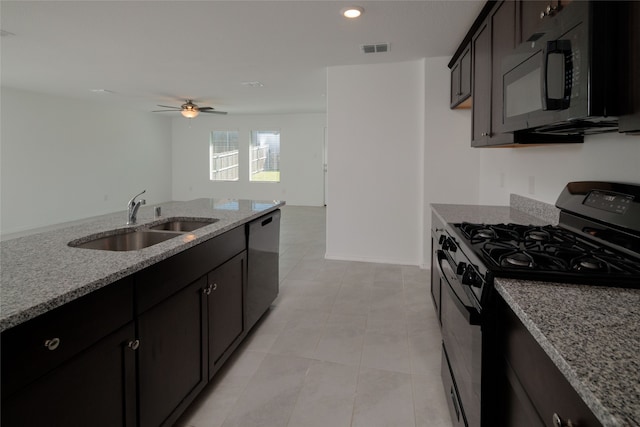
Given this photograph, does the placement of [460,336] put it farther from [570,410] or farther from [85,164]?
[85,164]

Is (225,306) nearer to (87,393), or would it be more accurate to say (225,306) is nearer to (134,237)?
(134,237)

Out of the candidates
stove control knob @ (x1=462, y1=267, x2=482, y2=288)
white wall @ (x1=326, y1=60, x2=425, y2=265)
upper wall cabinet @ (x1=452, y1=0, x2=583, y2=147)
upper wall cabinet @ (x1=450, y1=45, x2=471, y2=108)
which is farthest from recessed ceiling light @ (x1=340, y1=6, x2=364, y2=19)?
stove control knob @ (x1=462, y1=267, x2=482, y2=288)

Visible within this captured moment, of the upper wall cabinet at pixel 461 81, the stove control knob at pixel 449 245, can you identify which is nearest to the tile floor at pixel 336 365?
the stove control knob at pixel 449 245

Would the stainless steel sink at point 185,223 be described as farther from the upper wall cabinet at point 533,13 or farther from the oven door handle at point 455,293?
the upper wall cabinet at point 533,13

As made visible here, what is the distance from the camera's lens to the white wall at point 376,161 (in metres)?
4.26

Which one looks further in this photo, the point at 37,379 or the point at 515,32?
the point at 515,32

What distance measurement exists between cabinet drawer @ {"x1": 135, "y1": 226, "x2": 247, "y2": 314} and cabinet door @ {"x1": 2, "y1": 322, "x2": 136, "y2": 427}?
0.14 m

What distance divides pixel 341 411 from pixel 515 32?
2254mm

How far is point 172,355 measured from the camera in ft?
5.01

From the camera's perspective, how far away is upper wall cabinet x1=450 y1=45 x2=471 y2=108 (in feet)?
10.4

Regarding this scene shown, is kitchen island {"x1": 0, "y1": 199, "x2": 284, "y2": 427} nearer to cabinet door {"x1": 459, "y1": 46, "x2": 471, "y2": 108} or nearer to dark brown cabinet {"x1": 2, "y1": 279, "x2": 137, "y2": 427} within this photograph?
dark brown cabinet {"x1": 2, "y1": 279, "x2": 137, "y2": 427}

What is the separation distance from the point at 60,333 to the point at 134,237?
1090 millimetres

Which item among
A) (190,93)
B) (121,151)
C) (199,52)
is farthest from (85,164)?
(199,52)

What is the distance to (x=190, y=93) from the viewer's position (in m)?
6.43
